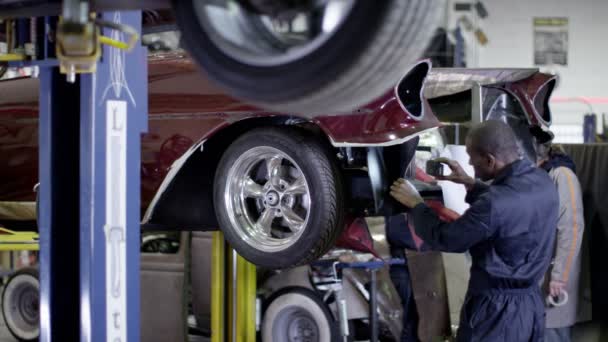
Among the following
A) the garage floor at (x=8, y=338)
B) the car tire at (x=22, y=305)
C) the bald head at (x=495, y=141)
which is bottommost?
the garage floor at (x=8, y=338)

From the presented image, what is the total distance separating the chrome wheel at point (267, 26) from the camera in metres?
1.57

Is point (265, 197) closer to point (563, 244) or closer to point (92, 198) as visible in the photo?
point (92, 198)

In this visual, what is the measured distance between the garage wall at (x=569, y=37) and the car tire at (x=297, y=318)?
938 centimetres

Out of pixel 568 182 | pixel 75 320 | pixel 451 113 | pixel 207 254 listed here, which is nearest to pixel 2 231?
pixel 75 320

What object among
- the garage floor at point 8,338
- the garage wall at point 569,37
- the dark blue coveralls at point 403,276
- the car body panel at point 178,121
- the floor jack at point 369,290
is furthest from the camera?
the garage wall at point 569,37

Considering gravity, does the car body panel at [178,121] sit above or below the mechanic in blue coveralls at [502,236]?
above

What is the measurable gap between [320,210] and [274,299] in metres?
2.67

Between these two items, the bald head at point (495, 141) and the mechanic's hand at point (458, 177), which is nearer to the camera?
the bald head at point (495, 141)

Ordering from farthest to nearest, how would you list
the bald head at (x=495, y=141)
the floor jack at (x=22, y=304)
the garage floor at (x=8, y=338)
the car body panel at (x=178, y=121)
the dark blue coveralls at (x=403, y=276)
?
the garage floor at (x=8, y=338)
the floor jack at (x=22, y=304)
the dark blue coveralls at (x=403, y=276)
the bald head at (x=495, y=141)
the car body panel at (x=178, y=121)

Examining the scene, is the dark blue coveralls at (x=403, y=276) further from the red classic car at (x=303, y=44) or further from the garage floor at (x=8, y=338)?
the red classic car at (x=303, y=44)

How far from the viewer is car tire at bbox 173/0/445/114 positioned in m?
1.49

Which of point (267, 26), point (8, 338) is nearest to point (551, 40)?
point (8, 338)

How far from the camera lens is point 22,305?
6652 millimetres

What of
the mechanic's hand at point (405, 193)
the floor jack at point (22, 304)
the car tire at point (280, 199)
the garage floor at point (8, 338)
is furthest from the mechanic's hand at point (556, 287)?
the floor jack at point (22, 304)
